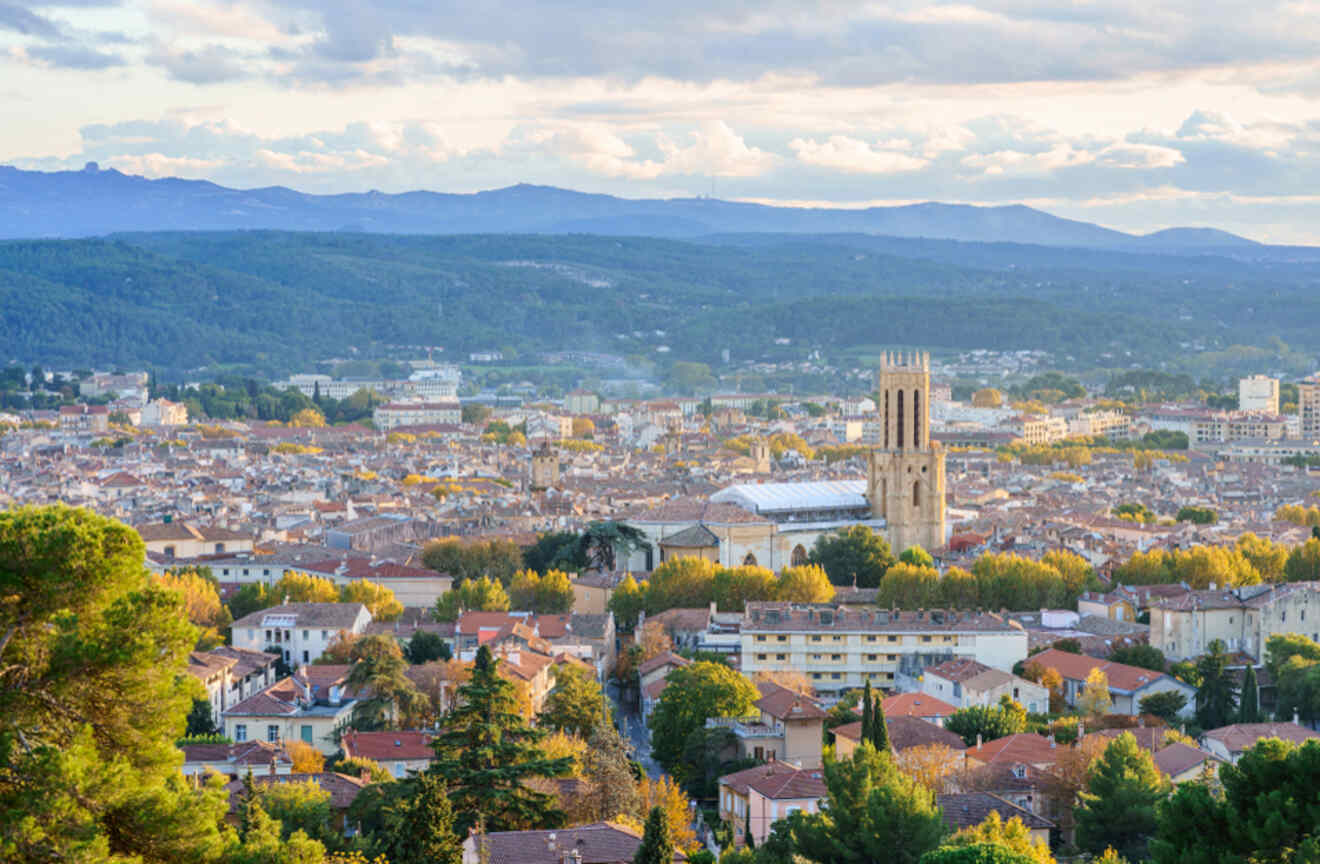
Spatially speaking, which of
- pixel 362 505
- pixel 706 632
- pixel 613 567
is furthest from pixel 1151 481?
pixel 706 632

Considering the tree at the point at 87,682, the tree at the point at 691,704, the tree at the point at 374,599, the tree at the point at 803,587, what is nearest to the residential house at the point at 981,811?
the tree at the point at 691,704

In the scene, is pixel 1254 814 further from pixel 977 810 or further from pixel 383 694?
pixel 383 694

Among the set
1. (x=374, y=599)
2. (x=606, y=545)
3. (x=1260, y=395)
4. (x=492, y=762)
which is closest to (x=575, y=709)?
(x=492, y=762)

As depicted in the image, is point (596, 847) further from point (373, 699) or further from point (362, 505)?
point (362, 505)

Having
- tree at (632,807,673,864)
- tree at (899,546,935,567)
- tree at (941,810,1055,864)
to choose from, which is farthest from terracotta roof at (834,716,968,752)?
tree at (899,546,935,567)

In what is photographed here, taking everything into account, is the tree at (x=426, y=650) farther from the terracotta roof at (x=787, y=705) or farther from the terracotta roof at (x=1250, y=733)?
the terracotta roof at (x=1250, y=733)

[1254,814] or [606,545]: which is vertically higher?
[1254,814]

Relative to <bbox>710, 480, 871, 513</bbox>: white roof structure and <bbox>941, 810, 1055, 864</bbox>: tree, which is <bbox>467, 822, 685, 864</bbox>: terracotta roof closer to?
<bbox>941, 810, 1055, 864</bbox>: tree
